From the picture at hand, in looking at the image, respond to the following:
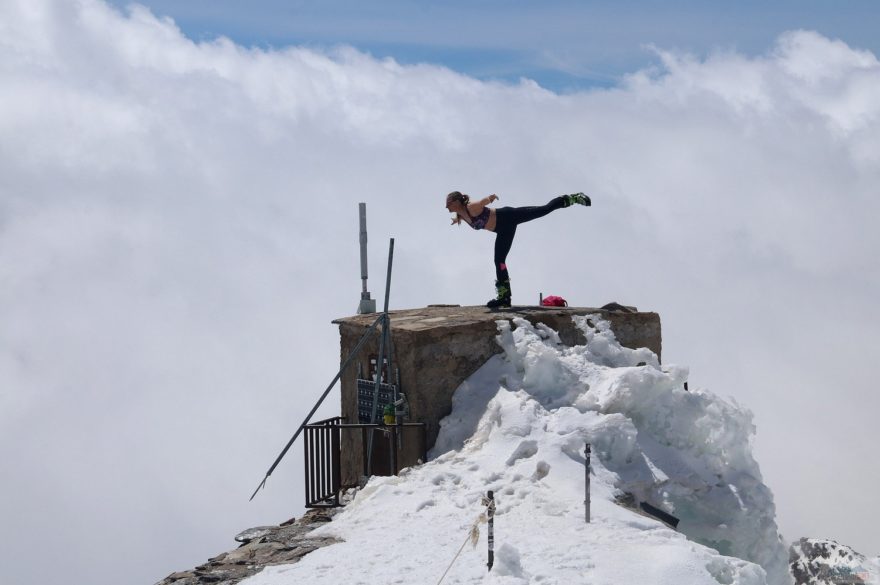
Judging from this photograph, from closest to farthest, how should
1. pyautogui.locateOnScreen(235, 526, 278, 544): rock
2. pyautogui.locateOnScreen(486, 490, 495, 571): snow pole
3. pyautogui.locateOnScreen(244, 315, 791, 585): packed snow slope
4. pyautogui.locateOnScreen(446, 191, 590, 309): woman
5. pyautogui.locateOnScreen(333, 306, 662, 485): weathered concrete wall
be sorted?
1. pyautogui.locateOnScreen(486, 490, 495, 571): snow pole
2. pyautogui.locateOnScreen(244, 315, 791, 585): packed snow slope
3. pyautogui.locateOnScreen(235, 526, 278, 544): rock
4. pyautogui.locateOnScreen(333, 306, 662, 485): weathered concrete wall
5. pyautogui.locateOnScreen(446, 191, 590, 309): woman

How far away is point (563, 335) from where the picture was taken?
18.3 metres

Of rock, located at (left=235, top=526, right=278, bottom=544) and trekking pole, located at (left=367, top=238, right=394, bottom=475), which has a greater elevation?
trekking pole, located at (left=367, top=238, right=394, bottom=475)

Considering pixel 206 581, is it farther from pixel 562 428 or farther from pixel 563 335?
pixel 563 335

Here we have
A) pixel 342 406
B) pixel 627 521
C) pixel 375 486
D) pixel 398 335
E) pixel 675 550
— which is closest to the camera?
pixel 675 550

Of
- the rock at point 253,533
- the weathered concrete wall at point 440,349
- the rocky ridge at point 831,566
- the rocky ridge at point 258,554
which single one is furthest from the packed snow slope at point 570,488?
the rocky ridge at point 831,566

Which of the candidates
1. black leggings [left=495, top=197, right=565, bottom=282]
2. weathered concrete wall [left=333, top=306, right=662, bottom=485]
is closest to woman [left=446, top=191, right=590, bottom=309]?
black leggings [left=495, top=197, right=565, bottom=282]

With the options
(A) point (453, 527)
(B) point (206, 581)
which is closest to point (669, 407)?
(A) point (453, 527)

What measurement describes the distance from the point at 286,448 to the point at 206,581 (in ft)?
13.6

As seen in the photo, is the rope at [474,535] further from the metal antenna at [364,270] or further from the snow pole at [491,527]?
the metal antenna at [364,270]

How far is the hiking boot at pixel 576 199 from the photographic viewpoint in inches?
778

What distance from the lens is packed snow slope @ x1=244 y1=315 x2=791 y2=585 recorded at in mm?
12812

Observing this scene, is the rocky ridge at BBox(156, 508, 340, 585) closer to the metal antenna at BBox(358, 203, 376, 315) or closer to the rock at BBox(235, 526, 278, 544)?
the rock at BBox(235, 526, 278, 544)

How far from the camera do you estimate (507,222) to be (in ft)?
64.4

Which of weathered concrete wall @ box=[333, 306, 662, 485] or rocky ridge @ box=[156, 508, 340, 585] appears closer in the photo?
rocky ridge @ box=[156, 508, 340, 585]
